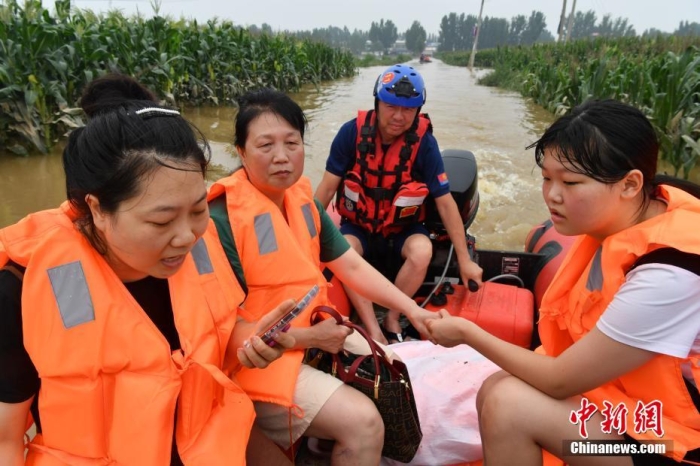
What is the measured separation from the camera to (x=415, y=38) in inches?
3841

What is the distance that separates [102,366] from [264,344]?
0.40 meters

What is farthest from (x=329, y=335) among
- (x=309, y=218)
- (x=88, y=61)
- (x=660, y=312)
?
(x=88, y=61)

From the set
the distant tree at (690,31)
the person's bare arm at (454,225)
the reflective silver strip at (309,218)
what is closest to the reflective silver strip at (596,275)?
the reflective silver strip at (309,218)

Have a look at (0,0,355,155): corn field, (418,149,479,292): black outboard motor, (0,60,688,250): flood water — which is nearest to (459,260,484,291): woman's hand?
(418,149,479,292): black outboard motor

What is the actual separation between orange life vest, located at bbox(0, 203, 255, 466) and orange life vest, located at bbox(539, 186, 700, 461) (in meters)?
1.06

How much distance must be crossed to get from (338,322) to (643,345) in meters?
0.89

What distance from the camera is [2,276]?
112 centimetres

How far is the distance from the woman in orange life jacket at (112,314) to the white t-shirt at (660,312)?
0.86 meters

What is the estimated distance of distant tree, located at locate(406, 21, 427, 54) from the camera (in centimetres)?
9550

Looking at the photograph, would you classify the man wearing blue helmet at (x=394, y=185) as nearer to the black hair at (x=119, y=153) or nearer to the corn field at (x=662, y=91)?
the black hair at (x=119, y=153)

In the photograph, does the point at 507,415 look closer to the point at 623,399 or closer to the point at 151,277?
the point at 623,399

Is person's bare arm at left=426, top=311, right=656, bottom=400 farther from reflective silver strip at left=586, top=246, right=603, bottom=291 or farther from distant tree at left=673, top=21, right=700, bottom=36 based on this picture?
distant tree at left=673, top=21, right=700, bottom=36

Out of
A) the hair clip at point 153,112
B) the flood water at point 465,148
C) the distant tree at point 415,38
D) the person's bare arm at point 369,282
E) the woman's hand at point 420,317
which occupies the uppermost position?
the distant tree at point 415,38

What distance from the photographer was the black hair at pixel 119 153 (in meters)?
1.11
